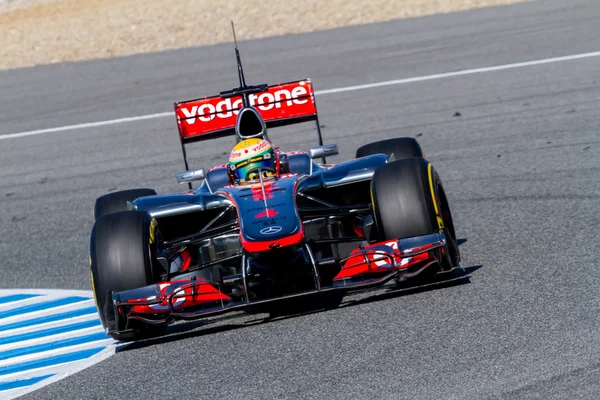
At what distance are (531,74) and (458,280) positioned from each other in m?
9.11

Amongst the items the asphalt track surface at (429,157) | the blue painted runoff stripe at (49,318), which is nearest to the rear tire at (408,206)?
the asphalt track surface at (429,157)

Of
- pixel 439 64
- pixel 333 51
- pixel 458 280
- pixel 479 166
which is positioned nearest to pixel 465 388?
pixel 458 280

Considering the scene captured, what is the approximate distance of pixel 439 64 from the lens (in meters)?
17.6

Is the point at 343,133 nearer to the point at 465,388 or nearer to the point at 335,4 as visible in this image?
the point at 465,388

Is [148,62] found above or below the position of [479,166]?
above

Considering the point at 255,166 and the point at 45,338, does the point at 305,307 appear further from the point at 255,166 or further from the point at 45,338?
the point at 45,338

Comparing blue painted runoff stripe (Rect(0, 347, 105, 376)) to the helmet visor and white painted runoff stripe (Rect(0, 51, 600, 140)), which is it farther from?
white painted runoff stripe (Rect(0, 51, 600, 140))

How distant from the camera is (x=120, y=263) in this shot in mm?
6938

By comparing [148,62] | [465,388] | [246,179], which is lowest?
[465,388]

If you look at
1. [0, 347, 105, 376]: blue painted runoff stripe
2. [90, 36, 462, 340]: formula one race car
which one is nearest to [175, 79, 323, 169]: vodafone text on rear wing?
[90, 36, 462, 340]: formula one race car

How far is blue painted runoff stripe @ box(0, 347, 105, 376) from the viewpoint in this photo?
7035 mm

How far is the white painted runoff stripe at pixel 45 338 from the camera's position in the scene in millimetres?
6816

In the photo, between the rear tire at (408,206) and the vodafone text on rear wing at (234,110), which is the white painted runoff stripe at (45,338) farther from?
the rear tire at (408,206)

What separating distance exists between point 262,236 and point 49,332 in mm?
1948
